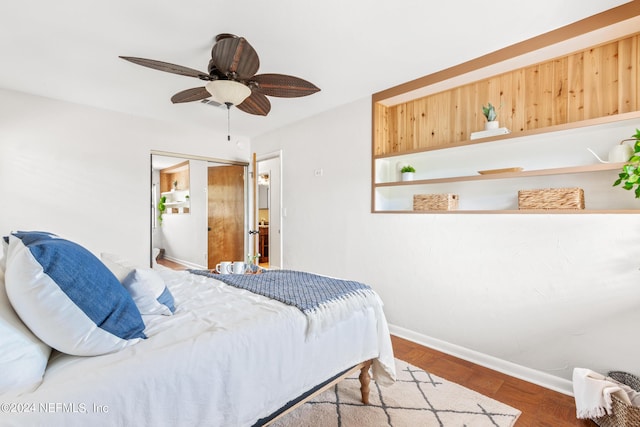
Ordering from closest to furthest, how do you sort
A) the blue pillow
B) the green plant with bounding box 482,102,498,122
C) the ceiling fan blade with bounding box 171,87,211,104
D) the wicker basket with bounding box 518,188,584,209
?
the blue pillow, the wicker basket with bounding box 518,188,584,209, the ceiling fan blade with bounding box 171,87,211,104, the green plant with bounding box 482,102,498,122

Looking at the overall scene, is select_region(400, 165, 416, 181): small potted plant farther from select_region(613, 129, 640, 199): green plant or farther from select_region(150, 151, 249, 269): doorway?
select_region(150, 151, 249, 269): doorway

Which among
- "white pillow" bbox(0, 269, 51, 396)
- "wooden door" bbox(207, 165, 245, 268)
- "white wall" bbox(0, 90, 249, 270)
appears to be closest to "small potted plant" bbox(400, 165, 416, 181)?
"white pillow" bbox(0, 269, 51, 396)

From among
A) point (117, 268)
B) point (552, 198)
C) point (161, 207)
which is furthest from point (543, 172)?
point (161, 207)

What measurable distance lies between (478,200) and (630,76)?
124 cm

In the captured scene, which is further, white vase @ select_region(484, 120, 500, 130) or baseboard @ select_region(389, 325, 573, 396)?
white vase @ select_region(484, 120, 500, 130)

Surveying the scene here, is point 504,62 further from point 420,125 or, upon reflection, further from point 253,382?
point 253,382

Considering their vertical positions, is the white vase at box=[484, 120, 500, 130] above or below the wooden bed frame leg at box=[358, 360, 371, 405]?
above

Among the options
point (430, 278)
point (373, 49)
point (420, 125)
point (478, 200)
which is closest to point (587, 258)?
point (478, 200)

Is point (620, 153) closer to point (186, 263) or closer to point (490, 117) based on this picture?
point (490, 117)

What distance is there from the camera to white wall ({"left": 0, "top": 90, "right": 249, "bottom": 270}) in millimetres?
3049

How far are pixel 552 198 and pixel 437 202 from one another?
830mm

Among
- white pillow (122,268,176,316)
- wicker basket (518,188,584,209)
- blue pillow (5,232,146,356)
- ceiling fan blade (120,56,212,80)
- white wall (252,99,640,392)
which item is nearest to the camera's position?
blue pillow (5,232,146,356)

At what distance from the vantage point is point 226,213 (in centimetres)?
508

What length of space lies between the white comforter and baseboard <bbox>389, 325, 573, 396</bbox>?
1.27 meters
